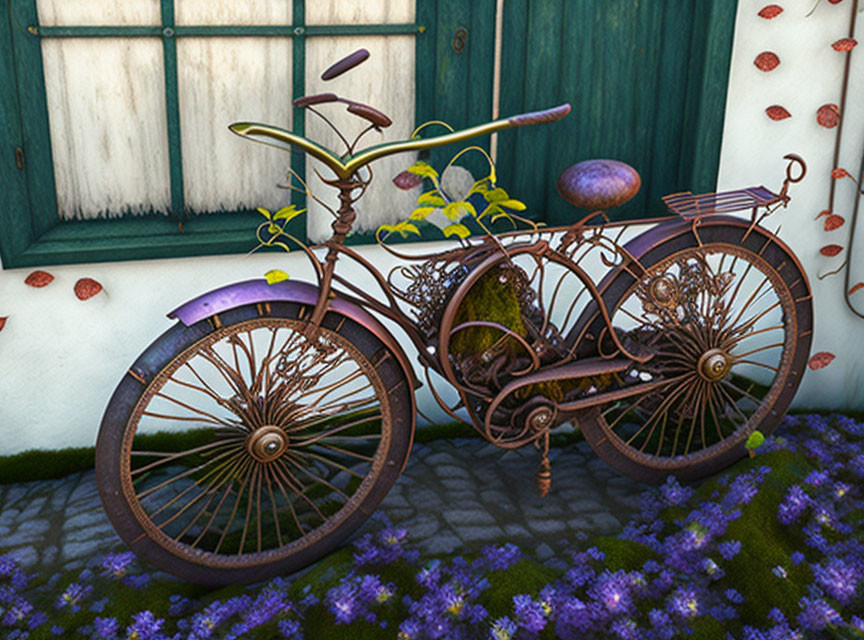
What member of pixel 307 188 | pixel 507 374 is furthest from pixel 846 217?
pixel 307 188

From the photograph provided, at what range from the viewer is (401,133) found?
3797mm

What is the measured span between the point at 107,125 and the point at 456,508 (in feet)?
6.68

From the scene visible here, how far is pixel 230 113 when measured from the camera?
358cm

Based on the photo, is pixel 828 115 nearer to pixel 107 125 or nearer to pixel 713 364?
pixel 713 364

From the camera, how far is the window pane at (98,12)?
10.7 ft

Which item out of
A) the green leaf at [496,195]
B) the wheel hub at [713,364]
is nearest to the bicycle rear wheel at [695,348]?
the wheel hub at [713,364]

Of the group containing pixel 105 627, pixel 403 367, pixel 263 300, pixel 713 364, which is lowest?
pixel 105 627

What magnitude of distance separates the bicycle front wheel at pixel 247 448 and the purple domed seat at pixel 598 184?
0.87 m

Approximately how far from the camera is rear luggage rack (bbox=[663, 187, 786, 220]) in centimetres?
346

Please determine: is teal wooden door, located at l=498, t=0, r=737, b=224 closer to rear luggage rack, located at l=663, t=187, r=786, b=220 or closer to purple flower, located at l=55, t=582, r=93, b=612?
rear luggage rack, located at l=663, t=187, r=786, b=220

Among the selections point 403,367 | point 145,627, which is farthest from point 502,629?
point 145,627

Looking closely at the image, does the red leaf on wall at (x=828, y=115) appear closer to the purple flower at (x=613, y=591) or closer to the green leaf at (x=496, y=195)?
the green leaf at (x=496, y=195)

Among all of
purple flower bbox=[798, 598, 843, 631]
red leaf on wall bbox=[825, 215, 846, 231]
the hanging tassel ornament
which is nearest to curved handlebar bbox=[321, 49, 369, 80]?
the hanging tassel ornament

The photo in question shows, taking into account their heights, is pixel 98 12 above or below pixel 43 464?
above
